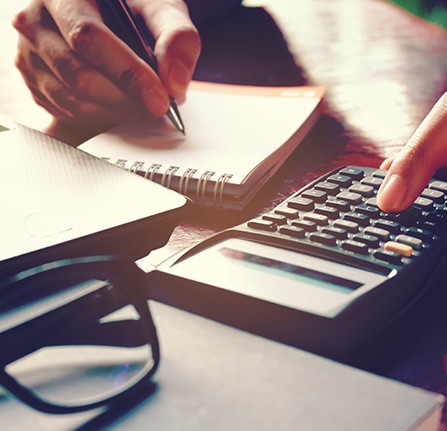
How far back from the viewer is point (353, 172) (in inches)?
20.8

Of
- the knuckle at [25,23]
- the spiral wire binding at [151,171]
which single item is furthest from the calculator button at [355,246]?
the knuckle at [25,23]

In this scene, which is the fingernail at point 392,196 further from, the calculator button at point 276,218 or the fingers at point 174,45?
the fingers at point 174,45

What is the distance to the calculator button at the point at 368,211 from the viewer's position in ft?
1.52

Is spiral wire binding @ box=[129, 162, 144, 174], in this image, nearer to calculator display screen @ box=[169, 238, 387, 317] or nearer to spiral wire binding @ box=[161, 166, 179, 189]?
spiral wire binding @ box=[161, 166, 179, 189]

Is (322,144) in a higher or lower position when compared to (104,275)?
lower

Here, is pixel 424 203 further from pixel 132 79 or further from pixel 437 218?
pixel 132 79

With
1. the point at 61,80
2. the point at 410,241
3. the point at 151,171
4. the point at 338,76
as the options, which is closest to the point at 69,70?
the point at 61,80

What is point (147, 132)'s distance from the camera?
69 centimetres

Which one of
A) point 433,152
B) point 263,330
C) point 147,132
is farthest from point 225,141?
point 263,330

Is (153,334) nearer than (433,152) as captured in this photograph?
Yes

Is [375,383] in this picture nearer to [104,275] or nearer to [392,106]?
[104,275]

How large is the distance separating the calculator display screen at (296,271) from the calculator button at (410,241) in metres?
0.06

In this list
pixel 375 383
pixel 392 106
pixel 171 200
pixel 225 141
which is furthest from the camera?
pixel 392 106

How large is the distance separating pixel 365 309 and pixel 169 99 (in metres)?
0.40
